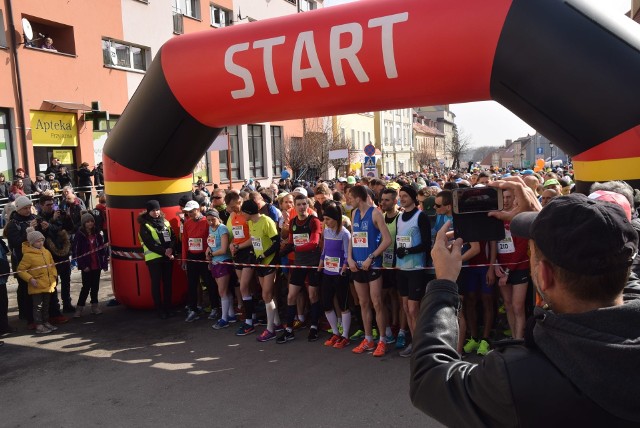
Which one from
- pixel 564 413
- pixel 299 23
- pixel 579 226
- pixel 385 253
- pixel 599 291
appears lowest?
pixel 385 253

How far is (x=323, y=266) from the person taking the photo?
6.36 meters

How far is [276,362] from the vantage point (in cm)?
583

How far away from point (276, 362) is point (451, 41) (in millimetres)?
3853

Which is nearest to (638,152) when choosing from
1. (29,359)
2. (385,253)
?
(385,253)

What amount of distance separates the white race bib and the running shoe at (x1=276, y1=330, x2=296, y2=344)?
183 cm

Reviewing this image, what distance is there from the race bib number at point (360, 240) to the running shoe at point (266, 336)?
65.0 inches

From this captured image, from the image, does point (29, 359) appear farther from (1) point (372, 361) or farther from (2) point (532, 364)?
(2) point (532, 364)

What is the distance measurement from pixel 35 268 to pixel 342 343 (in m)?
4.34

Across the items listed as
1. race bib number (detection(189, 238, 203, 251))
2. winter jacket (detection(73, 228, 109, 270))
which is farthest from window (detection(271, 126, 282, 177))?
race bib number (detection(189, 238, 203, 251))

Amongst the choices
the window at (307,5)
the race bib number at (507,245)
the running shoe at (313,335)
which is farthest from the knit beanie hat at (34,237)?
the window at (307,5)

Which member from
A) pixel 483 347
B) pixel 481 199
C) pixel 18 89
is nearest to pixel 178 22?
pixel 18 89

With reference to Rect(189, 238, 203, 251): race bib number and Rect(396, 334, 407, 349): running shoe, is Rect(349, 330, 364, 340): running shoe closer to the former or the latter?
Rect(396, 334, 407, 349): running shoe

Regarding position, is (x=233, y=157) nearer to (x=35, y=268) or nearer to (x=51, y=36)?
(x=51, y=36)

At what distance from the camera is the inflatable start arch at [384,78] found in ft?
14.8
